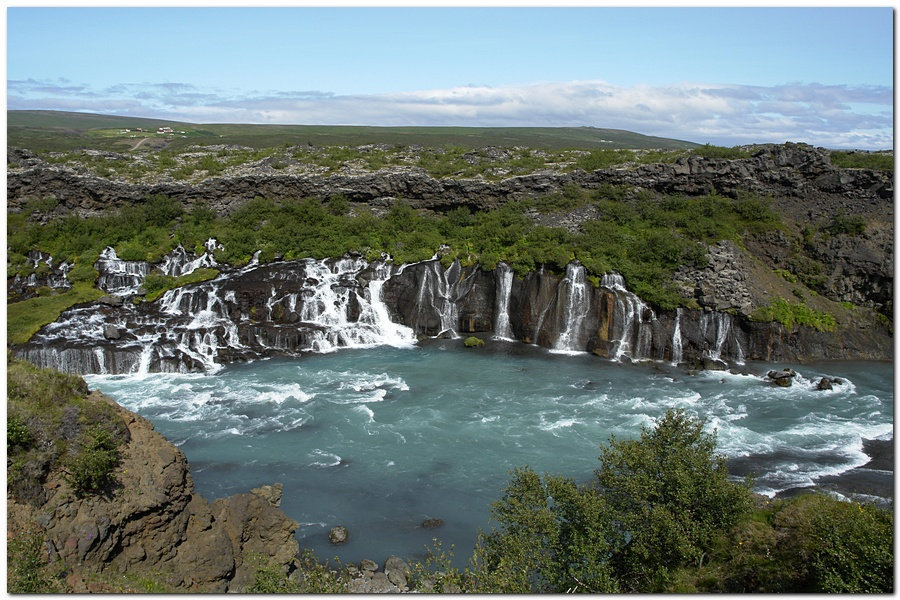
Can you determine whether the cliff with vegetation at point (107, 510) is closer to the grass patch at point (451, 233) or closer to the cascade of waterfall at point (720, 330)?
the grass patch at point (451, 233)

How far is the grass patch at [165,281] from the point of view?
40.2m

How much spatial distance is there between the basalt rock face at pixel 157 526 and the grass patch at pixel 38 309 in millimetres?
19452

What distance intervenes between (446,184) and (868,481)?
35.2m

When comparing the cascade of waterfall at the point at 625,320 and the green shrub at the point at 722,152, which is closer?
the cascade of waterfall at the point at 625,320

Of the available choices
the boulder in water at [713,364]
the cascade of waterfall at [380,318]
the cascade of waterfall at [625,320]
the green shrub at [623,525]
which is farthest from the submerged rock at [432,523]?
the boulder in water at [713,364]

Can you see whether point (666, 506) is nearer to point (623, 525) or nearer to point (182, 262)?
point (623, 525)

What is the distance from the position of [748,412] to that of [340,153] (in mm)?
43418

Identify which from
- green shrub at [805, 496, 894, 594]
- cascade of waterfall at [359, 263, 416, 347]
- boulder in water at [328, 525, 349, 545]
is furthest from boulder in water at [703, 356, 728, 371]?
boulder in water at [328, 525, 349, 545]

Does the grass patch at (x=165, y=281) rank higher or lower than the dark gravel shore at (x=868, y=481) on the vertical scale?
higher

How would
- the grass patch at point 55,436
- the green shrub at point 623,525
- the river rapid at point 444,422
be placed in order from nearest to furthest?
the green shrub at point 623,525 < the grass patch at point 55,436 < the river rapid at point 444,422

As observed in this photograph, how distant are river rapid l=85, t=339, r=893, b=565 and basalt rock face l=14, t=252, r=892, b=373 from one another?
4.12ft

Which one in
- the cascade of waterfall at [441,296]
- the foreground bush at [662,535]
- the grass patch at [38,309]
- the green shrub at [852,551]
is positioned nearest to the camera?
the green shrub at [852,551]

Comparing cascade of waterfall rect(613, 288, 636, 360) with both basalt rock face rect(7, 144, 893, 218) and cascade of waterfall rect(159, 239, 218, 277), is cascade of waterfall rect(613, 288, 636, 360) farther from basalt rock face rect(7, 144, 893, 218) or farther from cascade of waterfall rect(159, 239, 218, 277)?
cascade of waterfall rect(159, 239, 218, 277)

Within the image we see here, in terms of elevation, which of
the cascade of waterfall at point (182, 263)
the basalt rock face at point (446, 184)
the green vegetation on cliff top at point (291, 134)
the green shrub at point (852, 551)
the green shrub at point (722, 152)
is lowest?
the green shrub at point (852, 551)
